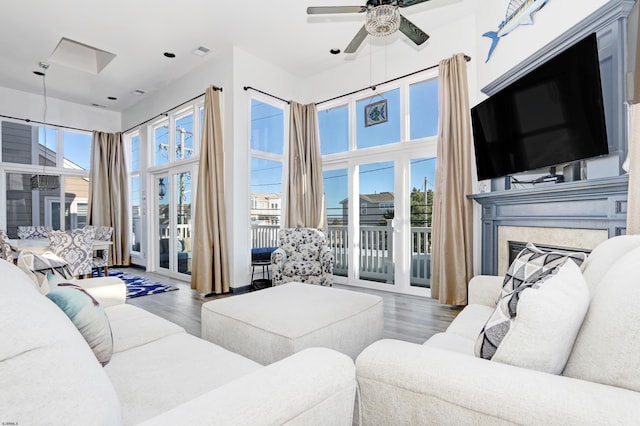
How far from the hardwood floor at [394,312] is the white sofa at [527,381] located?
1.82m

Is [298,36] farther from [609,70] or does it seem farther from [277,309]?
[277,309]

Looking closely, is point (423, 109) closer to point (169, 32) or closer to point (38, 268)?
point (169, 32)

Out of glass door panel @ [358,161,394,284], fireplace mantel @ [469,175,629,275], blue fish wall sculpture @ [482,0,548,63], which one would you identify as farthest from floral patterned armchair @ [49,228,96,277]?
blue fish wall sculpture @ [482,0,548,63]

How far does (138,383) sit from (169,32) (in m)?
4.08

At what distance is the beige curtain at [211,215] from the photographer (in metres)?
4.13

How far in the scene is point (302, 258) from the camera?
430 centimetres

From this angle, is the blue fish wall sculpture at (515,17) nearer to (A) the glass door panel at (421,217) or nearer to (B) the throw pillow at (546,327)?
(A) the glass door panel at (421,217)

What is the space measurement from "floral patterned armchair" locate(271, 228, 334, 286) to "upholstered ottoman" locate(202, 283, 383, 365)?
1603 mm

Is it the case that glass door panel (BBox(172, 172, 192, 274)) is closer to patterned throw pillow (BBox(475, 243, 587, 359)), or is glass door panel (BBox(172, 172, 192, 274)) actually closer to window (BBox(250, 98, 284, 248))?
window (BBox(250, 98, 284, 248))

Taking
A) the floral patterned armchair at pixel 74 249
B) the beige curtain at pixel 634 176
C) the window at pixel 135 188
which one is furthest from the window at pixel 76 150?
the beige curtain at pixel 634 176

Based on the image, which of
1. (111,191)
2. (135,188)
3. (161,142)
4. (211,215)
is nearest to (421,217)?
(211,215)

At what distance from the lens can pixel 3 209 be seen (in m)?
5.49

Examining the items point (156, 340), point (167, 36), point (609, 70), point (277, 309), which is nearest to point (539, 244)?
point (609, 70)

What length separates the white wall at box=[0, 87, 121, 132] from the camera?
17.7 ft
